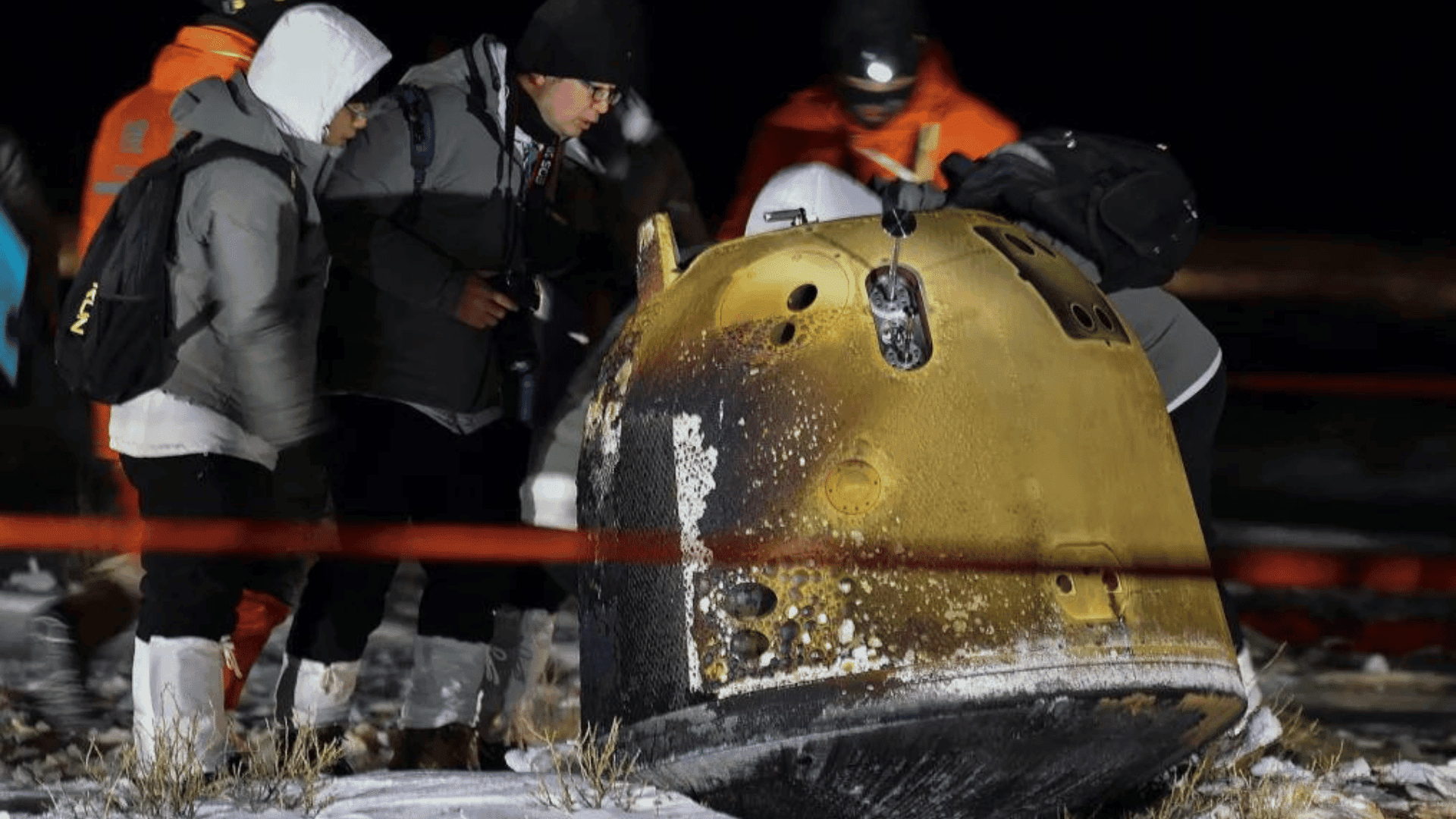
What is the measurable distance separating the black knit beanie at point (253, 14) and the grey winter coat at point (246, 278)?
1.42 m

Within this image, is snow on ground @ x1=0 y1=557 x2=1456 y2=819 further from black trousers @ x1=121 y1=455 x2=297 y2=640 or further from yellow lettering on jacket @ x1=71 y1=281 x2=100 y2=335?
yellow lettering on jacket @ x1=71 y1=281 x2=100 y2=335

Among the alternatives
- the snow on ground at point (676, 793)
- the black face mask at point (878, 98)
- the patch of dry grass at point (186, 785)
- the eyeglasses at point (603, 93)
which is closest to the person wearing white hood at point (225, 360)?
the patch of dry grass at point (186, 785)

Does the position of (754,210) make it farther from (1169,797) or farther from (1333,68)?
(1333,68)

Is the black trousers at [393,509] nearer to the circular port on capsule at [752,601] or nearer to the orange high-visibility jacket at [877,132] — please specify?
the orange high-visibility jacket at [877,132]

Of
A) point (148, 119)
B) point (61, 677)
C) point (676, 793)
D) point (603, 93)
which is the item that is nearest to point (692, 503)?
point (676, 793)

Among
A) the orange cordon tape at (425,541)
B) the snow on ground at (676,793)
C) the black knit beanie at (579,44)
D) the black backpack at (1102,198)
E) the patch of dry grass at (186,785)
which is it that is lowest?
the snow on ground at (676,793)

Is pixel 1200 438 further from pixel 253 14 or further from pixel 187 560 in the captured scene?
pixel 253 14

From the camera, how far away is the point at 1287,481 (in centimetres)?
1513

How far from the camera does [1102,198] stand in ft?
17.1

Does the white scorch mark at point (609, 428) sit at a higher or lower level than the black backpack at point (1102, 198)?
lower

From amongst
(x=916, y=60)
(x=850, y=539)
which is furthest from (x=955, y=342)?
(x=916, y=60)

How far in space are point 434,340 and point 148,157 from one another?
125cm

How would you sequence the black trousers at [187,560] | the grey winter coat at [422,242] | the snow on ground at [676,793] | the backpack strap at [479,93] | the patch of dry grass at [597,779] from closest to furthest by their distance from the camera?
1. the patch of dry grass at [597,779]
2. the snow on ground at [676,793]
3. the black trousers at [187,560]
4. the grey winter coat at [422,242]
5. the backpack strap at [479,93]

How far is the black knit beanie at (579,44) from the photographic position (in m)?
6.07
